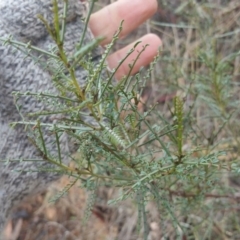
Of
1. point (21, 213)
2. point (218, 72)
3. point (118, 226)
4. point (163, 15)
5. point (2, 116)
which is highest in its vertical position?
point (2, 116)

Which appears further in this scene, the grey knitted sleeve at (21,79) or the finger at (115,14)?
the finger at (115,14)

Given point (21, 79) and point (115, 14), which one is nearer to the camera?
point (21, 79)

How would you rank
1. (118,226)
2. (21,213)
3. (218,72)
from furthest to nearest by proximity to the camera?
1. (21,213)
2. (118,226)
3. (218,72)

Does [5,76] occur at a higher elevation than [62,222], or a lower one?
higher

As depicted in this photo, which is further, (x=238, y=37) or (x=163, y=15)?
(x=163, y=15)

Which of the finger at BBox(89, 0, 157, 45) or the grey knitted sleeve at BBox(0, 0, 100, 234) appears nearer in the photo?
the grey knitted sleeve at BBox(0, 0, 100, 234)

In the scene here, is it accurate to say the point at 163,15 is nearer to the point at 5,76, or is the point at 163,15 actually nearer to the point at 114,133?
the point at 5,76

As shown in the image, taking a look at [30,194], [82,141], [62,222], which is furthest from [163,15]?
[82,141]

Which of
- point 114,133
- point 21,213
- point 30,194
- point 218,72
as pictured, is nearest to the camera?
point 114,133
